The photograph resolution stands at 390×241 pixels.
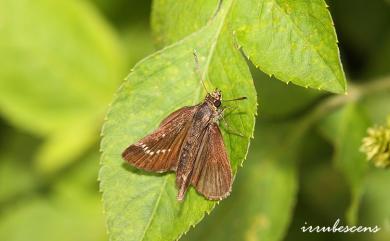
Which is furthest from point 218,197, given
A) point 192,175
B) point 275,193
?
point 275,193

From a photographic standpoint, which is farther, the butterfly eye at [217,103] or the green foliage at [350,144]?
the green foliage at [350,144]

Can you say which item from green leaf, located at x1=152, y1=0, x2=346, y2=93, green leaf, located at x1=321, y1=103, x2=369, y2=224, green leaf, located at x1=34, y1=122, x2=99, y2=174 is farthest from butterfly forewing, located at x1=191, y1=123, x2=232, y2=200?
green leaf, located at x1=34, y1=122, x2=99, y2=174

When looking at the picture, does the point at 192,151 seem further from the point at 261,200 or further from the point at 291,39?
the point at 261,200

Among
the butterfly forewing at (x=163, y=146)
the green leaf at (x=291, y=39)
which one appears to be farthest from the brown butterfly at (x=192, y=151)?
the green leaf at (x=291, y=39)

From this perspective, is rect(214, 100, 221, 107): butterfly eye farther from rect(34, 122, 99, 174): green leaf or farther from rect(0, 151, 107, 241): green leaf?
rect(0, 151, 107, 241): green leaf

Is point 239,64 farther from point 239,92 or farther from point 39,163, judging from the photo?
point 39,163

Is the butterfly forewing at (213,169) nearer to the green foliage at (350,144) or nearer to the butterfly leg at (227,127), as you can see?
the butterfly leg at (227,127)
